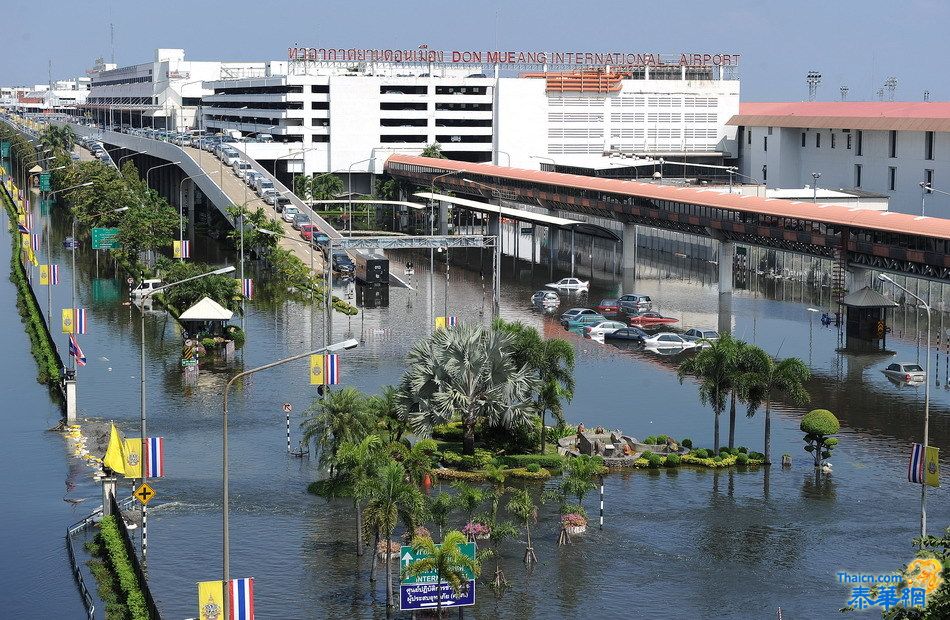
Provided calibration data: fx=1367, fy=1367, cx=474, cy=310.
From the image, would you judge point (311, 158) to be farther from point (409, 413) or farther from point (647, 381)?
point (409, 413)

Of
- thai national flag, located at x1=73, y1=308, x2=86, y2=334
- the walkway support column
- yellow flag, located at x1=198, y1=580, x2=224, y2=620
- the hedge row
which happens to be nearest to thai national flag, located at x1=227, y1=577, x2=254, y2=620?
yellow flag, located at x1=198, y1=580, x2=224, y2=620

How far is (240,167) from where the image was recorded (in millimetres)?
150250

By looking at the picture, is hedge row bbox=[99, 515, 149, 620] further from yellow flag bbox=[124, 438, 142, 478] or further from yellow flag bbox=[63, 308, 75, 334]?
yellow flag bbox=[63, 308, 75, 334]

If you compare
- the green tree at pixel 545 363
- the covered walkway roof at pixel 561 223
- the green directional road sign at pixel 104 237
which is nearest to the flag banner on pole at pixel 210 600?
the green tree at pixel 545 363

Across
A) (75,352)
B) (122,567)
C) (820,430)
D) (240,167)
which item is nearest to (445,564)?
(122,567)

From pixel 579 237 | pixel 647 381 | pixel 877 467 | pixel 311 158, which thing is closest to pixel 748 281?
pixel 579 237

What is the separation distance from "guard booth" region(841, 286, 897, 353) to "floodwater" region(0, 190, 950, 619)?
1361mm

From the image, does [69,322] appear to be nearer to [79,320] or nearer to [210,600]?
[79,320]

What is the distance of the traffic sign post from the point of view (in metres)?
40.3

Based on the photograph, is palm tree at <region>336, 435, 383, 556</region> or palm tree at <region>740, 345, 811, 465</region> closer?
palm tree at <region>336, 435, 383, 556</region>

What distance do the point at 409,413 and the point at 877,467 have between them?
19.9 metres

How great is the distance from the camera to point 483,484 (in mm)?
55312

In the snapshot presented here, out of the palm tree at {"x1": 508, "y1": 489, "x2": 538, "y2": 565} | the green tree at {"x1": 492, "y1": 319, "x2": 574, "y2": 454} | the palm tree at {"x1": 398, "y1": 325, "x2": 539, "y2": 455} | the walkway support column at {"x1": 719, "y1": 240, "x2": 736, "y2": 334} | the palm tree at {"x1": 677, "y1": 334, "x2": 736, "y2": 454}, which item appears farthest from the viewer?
the walkway support column at {"x1": 719, "y1": 240, "x2": 736, "y2": 334}

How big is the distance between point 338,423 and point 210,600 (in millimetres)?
12821
